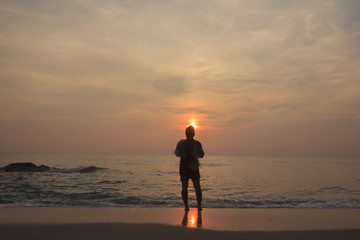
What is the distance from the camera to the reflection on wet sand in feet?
18.5

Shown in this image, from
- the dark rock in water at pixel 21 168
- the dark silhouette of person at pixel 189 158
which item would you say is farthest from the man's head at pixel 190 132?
the dark rock in water at pixel 21 168

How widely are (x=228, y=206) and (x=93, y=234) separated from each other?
506cm

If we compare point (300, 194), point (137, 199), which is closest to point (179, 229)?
point (137, 199)

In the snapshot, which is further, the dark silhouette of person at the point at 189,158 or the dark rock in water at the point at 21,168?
the dark rock in water at the point at 21,168

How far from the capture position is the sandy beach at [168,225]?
4.91m

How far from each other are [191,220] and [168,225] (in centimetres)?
78

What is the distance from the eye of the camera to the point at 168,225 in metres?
5.59

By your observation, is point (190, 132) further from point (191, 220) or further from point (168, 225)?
point (168, 225)

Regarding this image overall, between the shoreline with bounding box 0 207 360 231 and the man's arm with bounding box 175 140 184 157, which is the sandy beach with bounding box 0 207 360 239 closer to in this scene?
the shoreline with bounding box 0 207 360 231

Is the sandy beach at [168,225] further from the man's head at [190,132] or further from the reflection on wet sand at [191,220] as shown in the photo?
the man's head at [190,132]

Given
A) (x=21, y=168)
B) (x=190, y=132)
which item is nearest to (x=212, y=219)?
(x=190, y=132)

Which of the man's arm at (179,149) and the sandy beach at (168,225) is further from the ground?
the man's arm at (179,149)

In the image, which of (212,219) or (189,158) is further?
(189,158)

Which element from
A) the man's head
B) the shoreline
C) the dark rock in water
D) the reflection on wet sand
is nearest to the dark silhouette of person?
the man's head
